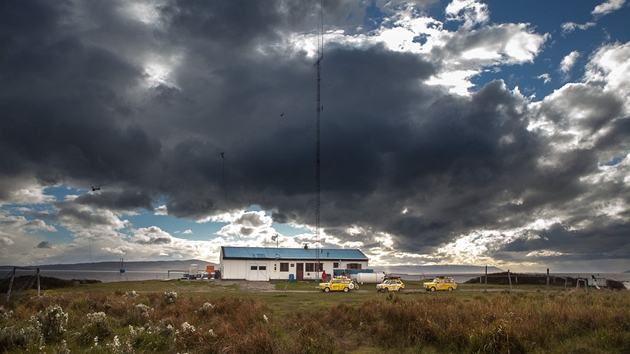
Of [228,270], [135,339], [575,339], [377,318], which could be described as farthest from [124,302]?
[228,270]

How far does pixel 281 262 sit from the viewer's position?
6512cm

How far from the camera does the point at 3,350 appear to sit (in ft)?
40.0

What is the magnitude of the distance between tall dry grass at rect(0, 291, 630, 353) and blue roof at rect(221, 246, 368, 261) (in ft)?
155

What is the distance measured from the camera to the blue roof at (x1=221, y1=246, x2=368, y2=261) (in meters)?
64.8

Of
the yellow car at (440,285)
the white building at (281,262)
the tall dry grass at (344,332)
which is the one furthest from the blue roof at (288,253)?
the tall dry grass at (344,332)

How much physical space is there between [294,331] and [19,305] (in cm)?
1401

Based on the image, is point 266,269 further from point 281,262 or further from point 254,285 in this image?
point 254,285

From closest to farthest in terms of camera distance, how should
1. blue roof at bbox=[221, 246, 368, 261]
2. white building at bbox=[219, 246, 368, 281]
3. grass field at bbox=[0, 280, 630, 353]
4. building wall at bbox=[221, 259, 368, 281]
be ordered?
grass field at bbox=[0, 280, 630, 353], building wall at bbox=[221, 259, 368, 281], white building at bbox=[219, 246, 368, 281], blue roof at bbox=[221, 246, 368, 261]

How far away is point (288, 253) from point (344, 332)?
54202 millimetres

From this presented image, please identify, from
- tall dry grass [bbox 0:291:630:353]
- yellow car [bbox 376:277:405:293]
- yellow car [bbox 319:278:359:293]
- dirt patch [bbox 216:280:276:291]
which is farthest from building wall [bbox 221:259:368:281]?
tall dry grass [bbox 0:291:630:353]

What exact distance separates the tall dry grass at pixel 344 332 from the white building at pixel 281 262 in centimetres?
4518

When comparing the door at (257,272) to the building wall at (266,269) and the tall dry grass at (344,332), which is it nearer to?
the building wall at (266,269)

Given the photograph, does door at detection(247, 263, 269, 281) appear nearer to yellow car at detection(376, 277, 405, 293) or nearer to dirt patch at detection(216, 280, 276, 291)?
dirt patch at detection(216, 280, 276, 291)

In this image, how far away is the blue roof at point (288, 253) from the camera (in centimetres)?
6481
